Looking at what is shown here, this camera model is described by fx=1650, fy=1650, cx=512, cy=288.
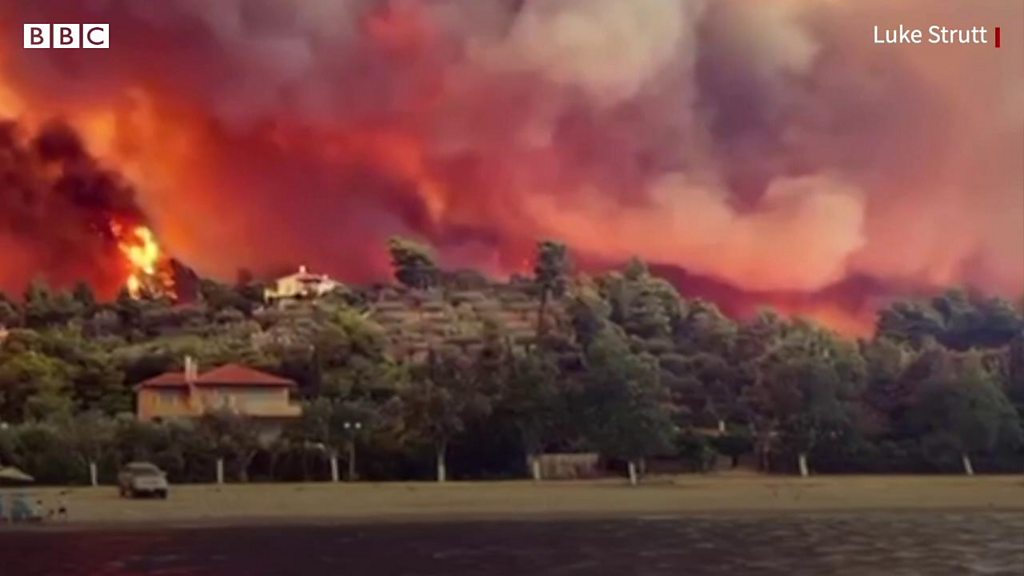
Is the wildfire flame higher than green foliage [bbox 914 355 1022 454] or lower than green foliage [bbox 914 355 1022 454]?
higher

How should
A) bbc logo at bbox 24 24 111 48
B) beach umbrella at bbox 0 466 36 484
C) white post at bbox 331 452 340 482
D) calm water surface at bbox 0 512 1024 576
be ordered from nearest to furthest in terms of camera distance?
calm water surface at bbox 0 512 1024 576 → bbc logo at bbox 24 24 111 48 → beach umbrella at bbox 0 466 36 484 → white post at bbox 331 452 340 482

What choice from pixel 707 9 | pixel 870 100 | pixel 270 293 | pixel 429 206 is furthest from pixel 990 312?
pixel 270 293

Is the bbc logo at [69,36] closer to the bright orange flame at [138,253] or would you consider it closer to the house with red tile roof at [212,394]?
the bright orange flame at [138,253]

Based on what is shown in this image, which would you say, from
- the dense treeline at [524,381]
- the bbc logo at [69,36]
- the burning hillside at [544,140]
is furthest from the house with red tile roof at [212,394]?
the bbc logo at [69,36]

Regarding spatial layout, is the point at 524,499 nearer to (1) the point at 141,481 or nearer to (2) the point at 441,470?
(2) the point at 441,470

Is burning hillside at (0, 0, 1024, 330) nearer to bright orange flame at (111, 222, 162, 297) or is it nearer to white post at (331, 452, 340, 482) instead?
bright orange flame at (111, 222, 162, 297)

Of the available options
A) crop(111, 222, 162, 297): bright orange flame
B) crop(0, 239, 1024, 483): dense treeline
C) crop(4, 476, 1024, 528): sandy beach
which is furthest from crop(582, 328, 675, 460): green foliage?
crop(111, 222, 162, 297): bright orange flame

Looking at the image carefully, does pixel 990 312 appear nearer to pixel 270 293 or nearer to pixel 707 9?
pixel 707 9
